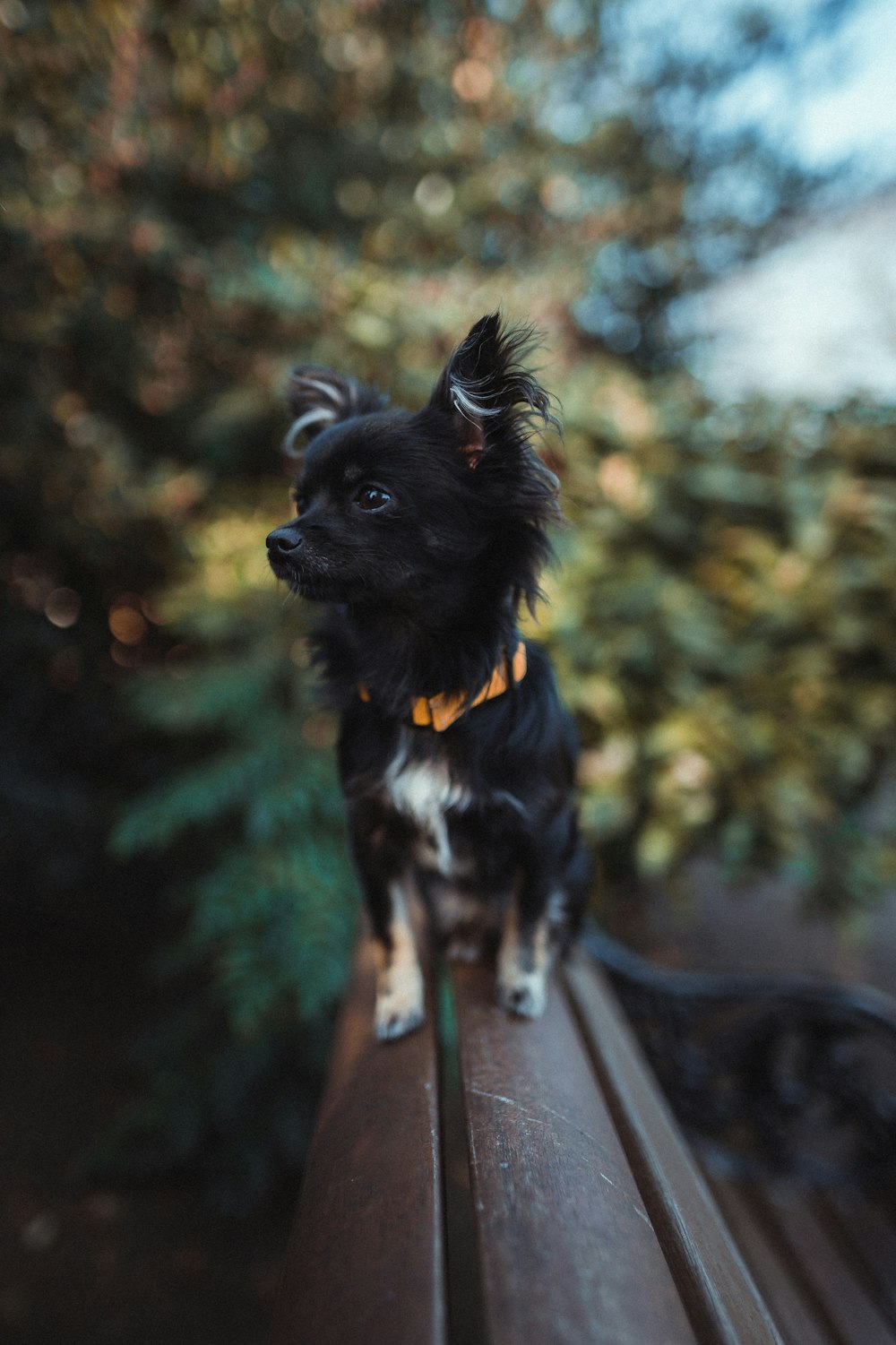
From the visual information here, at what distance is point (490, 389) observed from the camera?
1.16 meters

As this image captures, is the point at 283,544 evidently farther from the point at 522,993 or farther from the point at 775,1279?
the point at 775,1279

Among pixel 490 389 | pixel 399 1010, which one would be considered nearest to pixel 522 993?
pixel 399 1010

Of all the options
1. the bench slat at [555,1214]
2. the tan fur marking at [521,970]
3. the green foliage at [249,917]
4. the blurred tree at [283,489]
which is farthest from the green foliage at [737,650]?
the bench slat at [555,1214]

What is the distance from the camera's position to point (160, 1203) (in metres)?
2.73

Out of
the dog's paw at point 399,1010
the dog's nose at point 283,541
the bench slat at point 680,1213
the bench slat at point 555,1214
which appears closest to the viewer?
the bench slat at point 555,1214

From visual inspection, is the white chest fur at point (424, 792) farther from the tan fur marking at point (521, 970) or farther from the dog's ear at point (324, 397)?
the dog's ear at point (324, 397)

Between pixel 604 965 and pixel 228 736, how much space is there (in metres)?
1.62

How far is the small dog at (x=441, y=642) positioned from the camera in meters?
1.17

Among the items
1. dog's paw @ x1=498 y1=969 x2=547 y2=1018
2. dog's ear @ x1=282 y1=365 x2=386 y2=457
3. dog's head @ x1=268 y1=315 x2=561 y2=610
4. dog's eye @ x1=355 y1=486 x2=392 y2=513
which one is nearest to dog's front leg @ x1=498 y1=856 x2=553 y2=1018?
dog's paw @ x1=498 y1=969 x2=547 y2=1018

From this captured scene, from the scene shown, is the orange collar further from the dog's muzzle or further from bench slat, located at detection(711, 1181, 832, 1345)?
bench slat, located at detection(711, 1181, 832, 1345)

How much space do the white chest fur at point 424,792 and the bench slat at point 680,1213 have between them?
555 mm

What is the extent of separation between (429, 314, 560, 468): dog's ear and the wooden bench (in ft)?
3.30

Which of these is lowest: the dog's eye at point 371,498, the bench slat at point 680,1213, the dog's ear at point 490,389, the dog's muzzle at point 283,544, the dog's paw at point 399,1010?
the bench slat at point 680,1213

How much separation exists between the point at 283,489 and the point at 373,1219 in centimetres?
A: 296
